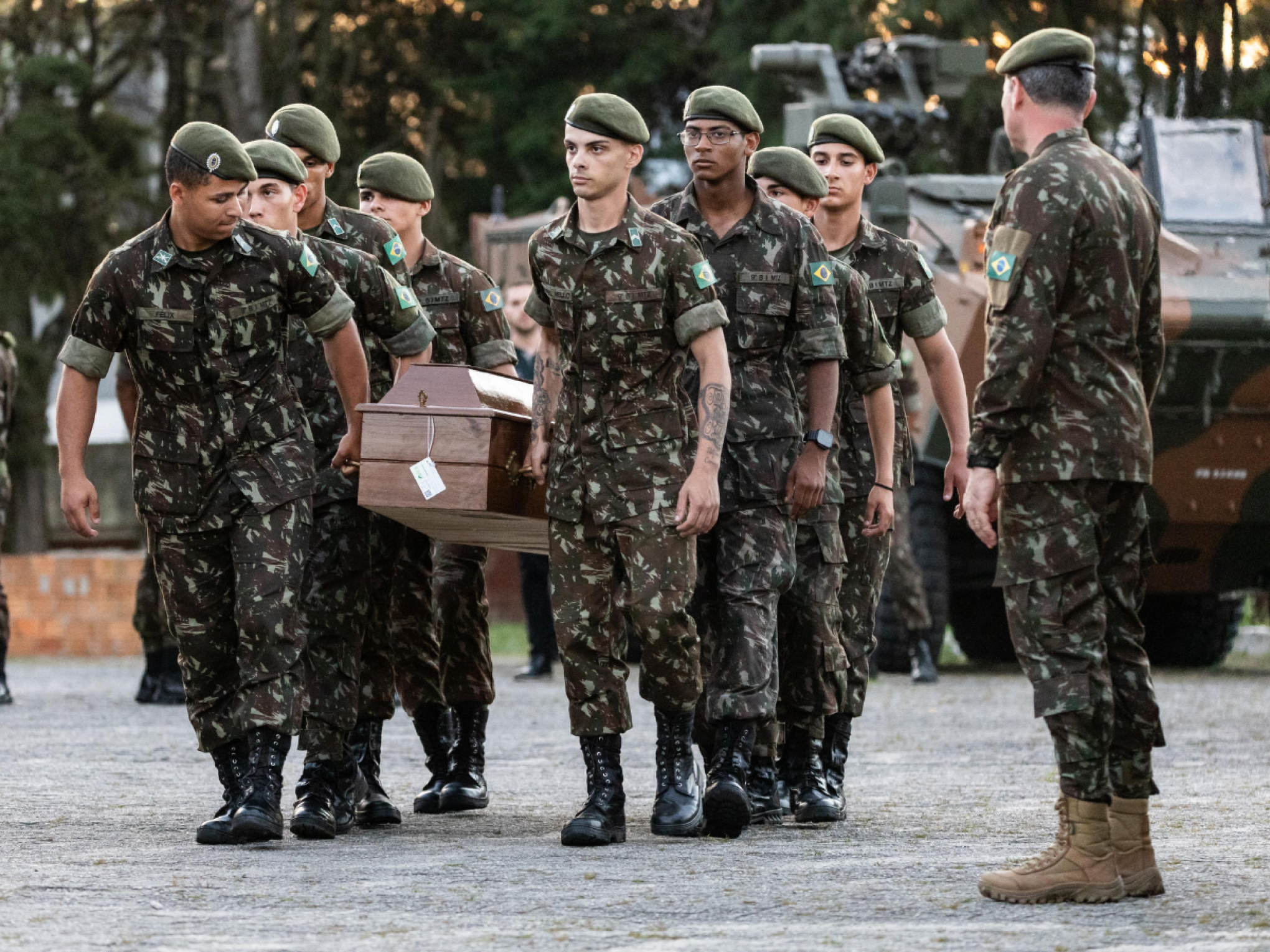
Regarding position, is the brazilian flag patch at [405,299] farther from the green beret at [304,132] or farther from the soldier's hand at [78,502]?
the soldier's hand at [78,502]

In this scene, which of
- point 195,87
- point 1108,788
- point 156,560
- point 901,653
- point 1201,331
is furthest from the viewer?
point 195,87

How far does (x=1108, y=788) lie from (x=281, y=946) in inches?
76.1

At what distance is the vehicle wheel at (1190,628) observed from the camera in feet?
49.8

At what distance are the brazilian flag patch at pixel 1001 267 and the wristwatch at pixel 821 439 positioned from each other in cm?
136

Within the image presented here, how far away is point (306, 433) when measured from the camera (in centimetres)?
638

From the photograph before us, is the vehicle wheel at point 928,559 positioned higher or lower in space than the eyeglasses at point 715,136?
lower

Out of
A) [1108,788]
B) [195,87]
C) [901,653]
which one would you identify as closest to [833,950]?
[1108,788]

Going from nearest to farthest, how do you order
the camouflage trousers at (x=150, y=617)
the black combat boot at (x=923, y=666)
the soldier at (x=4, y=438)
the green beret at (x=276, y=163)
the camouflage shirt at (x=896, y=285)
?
1. the green beret at (x=276, y=163)
2. the camouflage shirt at (x=896, y=285)
3. the camouflage trousers at (x=150, y=617)
4. the soldier at (x=4, y=438)
5. the black combat boot at (x=923, y=666)

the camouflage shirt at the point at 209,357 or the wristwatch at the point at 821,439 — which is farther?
the wristwatch at the point at 821,439

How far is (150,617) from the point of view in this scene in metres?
11.5

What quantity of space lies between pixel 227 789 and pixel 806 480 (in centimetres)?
187

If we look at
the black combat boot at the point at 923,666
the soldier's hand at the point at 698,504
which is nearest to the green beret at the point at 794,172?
the soldier's hand at the point at 698,504

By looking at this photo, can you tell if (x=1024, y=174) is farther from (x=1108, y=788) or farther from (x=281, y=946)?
(x=281, y=946)

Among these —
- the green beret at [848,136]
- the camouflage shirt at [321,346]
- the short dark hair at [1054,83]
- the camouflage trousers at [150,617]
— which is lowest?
the camouflage trousers at [150,617]
